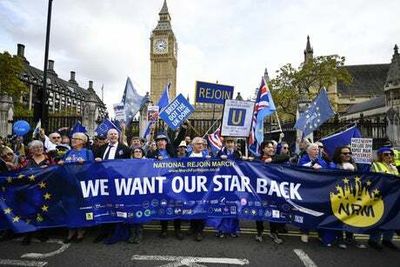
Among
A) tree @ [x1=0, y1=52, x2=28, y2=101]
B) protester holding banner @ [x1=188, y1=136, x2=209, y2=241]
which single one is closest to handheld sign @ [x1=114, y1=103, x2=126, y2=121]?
protester holding banner @ [x1=188, y1=136, x2=209, y2=241]

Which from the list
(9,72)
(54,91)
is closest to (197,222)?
(9,72)

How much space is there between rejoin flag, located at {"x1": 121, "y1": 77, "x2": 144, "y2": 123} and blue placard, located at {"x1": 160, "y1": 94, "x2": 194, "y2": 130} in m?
1.12

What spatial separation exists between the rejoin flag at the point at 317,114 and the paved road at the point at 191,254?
3.48 metres

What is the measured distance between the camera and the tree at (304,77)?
2845 cm

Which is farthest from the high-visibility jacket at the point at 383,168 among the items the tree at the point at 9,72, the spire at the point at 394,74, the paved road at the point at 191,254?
the spire at the point at 394,74

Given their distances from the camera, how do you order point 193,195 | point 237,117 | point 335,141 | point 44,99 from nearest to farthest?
point 193,195 < point 237,117 < point 335,141 < point 44,99

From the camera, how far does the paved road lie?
13.1 ft

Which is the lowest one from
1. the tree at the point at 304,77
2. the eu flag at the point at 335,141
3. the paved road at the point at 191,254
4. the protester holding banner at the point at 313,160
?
the paved road at the point at 191,254

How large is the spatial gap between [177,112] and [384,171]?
5.00 m

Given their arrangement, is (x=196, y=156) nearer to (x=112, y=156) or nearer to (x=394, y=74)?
(x=112, y=156)

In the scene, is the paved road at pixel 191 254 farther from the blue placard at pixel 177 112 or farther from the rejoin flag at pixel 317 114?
the blue placard at pixel 177 112

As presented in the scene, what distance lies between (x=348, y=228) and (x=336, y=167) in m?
1.11

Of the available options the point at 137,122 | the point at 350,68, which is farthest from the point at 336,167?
the point at 350,68

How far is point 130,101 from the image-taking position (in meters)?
8.38
